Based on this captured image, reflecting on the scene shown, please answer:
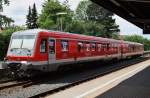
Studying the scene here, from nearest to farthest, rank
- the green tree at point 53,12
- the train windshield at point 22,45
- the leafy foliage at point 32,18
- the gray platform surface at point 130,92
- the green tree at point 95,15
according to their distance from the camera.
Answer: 1. the gray platform surface at point 130,92
2. the train windshield at point 22,45
3. the green tree at point 53,12
4. the leafy foliage at point 32,18
5. the green tree at point 95,15

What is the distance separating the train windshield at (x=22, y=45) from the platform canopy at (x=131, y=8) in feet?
13.1

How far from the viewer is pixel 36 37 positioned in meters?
20.0

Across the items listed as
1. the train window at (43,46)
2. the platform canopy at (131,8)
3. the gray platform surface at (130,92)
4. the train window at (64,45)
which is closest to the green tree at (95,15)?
the platform canopy at (131,8)

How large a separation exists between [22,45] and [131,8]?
281 inches

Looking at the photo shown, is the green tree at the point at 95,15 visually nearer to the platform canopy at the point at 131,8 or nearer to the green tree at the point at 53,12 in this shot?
the green tree at the point at 53,12

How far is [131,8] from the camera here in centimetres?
2331

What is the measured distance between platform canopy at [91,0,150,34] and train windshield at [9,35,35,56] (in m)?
4.00

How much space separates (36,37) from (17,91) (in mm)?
4156

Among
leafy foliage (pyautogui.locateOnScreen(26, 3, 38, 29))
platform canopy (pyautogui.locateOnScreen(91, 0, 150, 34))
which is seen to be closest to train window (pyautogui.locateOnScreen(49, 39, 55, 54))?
platform canopy (pyautogui.locateOnScreen(91, 0, 150, 34))

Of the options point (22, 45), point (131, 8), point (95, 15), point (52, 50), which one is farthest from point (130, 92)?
point (95, 15)

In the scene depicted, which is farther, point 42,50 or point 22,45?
point 22,45

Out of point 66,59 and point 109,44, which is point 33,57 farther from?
point 109,44

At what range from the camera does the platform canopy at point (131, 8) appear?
20.2 m

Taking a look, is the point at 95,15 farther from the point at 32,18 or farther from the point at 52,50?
the point at 52,50
